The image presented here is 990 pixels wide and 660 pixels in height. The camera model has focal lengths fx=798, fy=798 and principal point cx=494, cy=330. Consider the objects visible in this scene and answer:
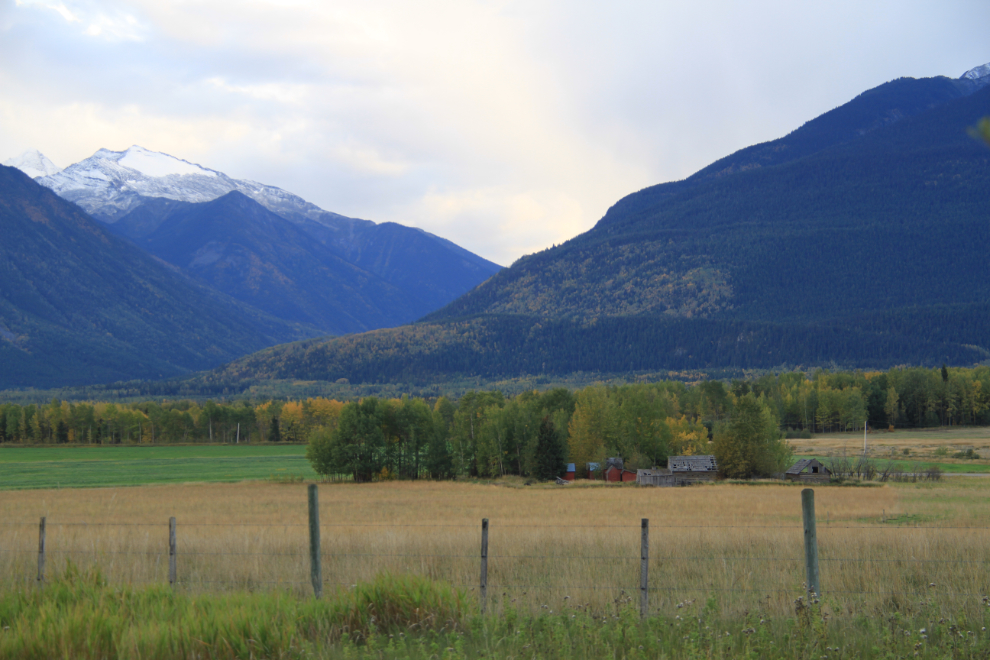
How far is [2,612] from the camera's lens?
31.0ft

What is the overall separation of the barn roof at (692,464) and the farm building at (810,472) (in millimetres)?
7404

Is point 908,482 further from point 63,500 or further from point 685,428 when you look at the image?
point 63,500

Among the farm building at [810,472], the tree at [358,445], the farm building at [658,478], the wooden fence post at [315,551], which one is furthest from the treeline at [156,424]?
the wooden fence post at [315,551]

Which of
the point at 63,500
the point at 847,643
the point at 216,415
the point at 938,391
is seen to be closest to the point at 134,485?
the point at 63,500

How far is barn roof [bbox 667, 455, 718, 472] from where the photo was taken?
7000cm

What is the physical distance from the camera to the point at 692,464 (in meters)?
70.7

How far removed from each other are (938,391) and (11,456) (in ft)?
468

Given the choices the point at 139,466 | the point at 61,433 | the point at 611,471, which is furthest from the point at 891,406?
the point at 61,433

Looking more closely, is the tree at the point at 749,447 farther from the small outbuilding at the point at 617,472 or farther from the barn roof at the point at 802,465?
the small outbuilding at the point at 617,472

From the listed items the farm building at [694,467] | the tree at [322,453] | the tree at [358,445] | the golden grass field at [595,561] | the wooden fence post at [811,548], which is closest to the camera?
the wooden fence post at [811,548]

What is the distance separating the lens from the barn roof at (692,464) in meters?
70.0

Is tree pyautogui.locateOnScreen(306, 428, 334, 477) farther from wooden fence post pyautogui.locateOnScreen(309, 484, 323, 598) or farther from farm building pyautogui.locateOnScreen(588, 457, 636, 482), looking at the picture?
wooden fence post pyautogui.locateOnScreen(309, 484, 323, 598)

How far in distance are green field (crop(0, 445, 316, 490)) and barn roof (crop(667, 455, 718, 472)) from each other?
33.9 m

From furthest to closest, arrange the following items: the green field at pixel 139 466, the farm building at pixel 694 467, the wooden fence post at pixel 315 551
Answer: the farm building at pixel 694 467 → the green field at pixel 139 466 → the wooden fence post at pixel 315 551
